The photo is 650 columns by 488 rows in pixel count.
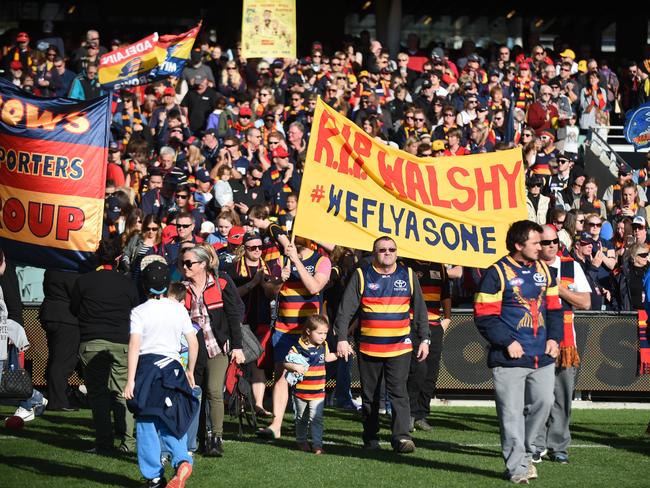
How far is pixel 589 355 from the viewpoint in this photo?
15.3m

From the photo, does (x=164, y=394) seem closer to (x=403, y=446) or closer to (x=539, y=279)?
(x=403, y=446)

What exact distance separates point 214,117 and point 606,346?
8380 millimetres

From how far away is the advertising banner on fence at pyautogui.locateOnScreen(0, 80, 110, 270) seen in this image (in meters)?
12.8

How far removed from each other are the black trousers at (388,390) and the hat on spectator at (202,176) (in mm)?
6765

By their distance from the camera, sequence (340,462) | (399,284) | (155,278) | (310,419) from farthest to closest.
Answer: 1. (399,284)
2. (310,419)
3. (340,462)
4. (155,278)

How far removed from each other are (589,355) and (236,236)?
175 inches

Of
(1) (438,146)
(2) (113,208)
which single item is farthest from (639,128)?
(2) (113,208)

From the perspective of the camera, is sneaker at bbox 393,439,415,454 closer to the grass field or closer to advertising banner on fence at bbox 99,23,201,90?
the grass field

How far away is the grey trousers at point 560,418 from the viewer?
1129 centimetres

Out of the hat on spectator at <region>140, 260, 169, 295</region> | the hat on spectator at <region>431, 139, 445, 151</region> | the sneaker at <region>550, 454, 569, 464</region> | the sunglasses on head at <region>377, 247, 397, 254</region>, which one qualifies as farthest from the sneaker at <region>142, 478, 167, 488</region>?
the hat on spectator at <region>431, 139, 445, 151</region>

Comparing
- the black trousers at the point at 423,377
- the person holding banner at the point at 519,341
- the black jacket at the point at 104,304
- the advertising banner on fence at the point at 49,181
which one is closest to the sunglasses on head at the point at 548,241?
the person holding banner at the point at 519,341

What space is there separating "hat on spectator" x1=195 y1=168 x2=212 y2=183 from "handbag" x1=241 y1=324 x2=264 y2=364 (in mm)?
5932

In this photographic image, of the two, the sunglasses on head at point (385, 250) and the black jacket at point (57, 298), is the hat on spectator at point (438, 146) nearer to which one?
the black jacket at point (57, 298)

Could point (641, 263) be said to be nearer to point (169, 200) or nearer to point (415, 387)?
point (415, 387)
